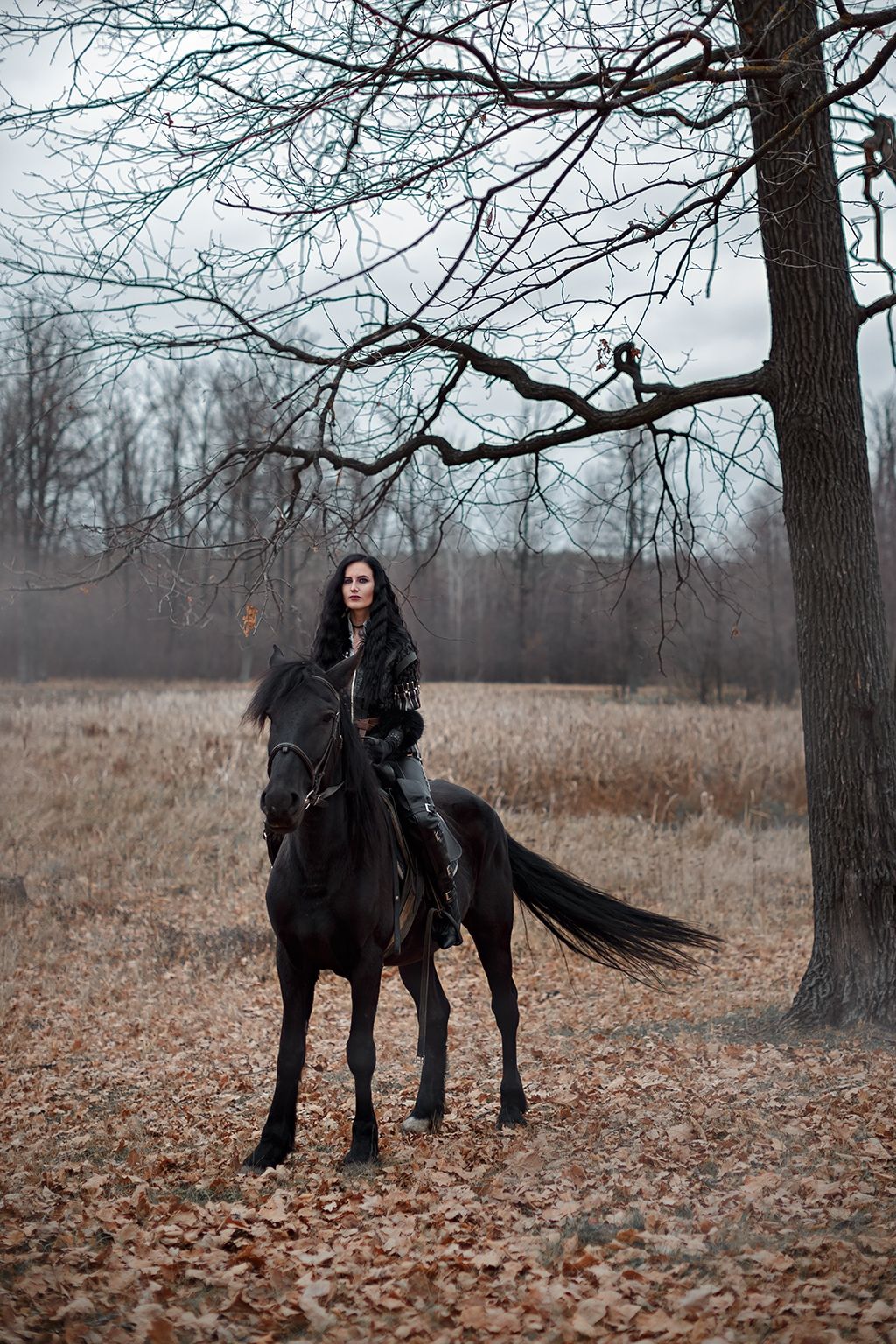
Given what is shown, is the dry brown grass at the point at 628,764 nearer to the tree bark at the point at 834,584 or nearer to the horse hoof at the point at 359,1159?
the tree bark at the point at 834,584

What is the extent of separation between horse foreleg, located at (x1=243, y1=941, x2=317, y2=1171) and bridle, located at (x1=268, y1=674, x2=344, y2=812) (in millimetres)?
800

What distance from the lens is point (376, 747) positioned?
17.4ft

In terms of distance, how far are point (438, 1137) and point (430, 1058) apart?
41 centimetres

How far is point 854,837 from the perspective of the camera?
6.42m

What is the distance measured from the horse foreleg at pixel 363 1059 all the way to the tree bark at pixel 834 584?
3.13 m

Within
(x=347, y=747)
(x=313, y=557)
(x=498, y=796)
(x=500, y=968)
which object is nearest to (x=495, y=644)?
(x=498, y=796)

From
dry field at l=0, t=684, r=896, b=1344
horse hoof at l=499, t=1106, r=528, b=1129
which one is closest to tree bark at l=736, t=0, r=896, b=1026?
dry field at l=0, t=684, r=896, b=1344

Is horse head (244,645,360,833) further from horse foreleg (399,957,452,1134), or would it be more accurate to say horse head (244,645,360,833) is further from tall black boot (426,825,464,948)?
horse foreleg (399,957,452,1134)

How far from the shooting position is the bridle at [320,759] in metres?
4.29

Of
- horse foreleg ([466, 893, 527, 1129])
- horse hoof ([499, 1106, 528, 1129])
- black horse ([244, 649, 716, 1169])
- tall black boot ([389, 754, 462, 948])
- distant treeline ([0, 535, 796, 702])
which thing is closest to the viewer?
black horse ([244, 649, 716, 1169])

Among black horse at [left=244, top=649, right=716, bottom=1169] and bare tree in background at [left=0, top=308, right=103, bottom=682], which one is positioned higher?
bare tree in background at [left=0, top=308, right=103, bottom=682]

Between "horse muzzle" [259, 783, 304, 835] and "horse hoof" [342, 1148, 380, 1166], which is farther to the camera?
"horse hoof" [342, 1148, 380, 1166]

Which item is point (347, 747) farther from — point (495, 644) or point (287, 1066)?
point (495, 644)

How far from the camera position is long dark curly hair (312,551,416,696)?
532 centimetres
